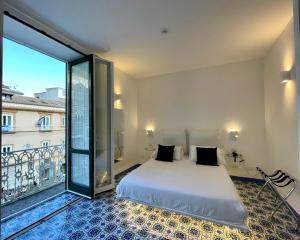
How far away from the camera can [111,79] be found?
129 inches

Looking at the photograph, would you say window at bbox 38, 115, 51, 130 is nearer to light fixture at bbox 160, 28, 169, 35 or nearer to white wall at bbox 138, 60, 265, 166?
white wall at bbox 138, 60, 265, 166

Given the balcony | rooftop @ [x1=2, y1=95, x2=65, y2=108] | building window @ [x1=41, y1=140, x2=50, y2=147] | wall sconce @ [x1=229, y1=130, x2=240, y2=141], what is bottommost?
building window @ [x1=41, y1=140, x2=50, y2=147]

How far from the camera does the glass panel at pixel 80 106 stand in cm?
302

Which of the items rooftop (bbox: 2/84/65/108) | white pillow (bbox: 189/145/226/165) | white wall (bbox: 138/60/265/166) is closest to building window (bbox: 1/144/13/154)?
rooftop (bbox: 2/84/65/108)

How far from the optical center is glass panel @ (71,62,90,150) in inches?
119

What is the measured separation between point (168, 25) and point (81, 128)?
8.27ft

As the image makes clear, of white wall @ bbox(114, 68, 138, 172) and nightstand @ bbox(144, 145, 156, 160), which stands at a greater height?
white wall @ bbox(114, 68, 138, 172)

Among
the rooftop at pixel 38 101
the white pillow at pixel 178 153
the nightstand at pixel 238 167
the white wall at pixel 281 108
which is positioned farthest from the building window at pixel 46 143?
the white wall at pixel 281 108

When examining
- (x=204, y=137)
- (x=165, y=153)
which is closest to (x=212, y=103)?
(x=204, y=137)

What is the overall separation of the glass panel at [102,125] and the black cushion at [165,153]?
1.20m

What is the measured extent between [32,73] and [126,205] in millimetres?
3495

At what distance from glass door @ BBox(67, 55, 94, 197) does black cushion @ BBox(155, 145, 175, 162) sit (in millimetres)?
1567

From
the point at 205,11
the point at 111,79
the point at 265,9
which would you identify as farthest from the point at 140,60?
the point at 265,9

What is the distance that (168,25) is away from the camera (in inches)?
91.8
